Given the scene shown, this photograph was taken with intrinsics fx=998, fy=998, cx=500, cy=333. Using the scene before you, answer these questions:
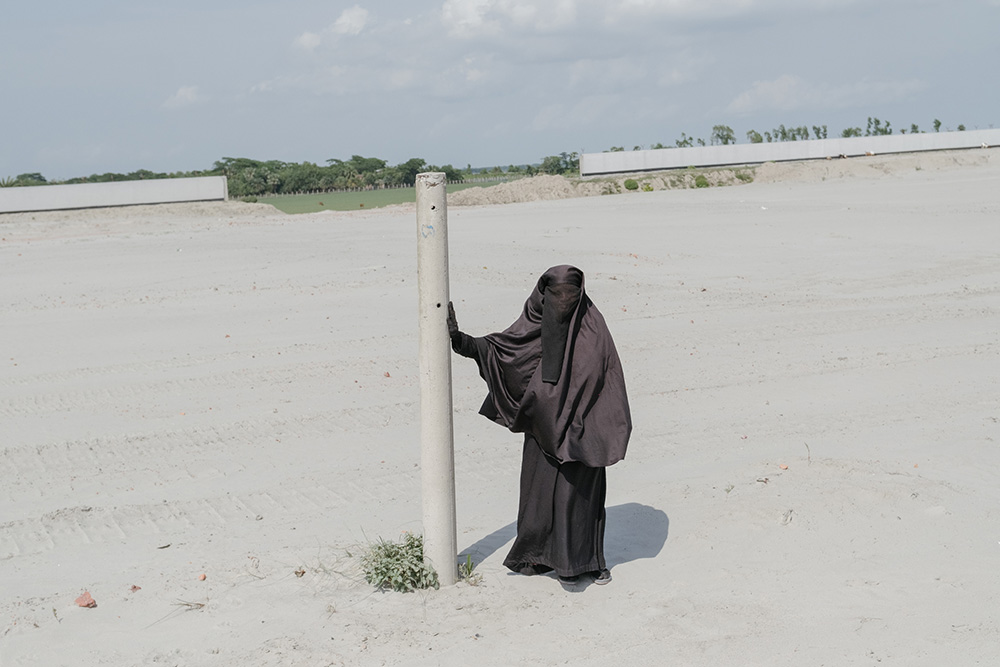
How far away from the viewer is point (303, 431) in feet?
29.9

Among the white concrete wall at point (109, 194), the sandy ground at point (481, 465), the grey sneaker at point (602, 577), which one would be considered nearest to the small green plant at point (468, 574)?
the sandy ground at point (481, 465)

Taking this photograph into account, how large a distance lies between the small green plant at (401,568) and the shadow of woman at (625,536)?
42 cm

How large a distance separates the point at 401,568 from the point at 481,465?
2.62 m

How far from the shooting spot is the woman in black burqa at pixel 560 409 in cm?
536

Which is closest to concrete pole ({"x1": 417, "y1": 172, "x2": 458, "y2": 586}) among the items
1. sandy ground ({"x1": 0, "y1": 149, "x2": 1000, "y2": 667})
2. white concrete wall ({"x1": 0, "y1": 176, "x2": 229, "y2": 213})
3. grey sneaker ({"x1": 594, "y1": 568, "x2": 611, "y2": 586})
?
sandy ground ({"x1": 0, "y1": 149, "x2": 1000, "y2": 667})

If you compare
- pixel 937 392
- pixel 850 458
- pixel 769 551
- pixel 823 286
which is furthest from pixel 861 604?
pixel 823 286

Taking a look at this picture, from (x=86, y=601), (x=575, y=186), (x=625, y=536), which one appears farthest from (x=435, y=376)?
(x=575, y=186)

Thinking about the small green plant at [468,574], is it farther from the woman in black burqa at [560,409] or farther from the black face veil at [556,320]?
the black face veil at [556,320]

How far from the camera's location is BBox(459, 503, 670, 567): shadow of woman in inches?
244

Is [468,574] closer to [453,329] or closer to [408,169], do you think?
[453,329]

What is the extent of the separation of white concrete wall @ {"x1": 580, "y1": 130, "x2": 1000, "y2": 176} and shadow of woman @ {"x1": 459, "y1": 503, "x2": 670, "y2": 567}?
4111 centimetres

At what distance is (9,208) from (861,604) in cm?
3530

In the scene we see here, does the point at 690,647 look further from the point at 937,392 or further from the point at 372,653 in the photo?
the point at 937,392

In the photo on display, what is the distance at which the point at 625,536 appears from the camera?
6.52 metres
